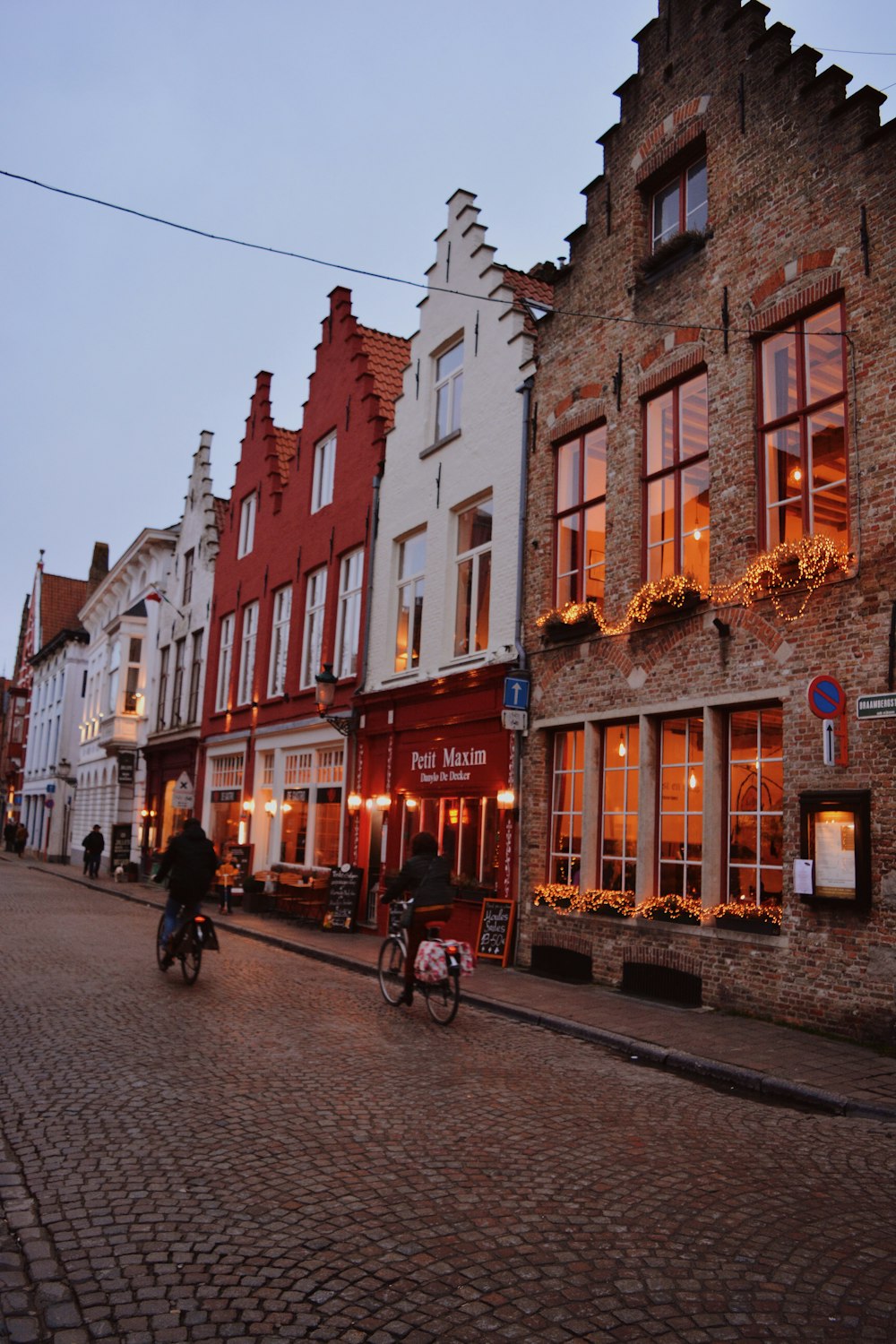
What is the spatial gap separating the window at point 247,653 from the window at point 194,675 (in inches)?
167

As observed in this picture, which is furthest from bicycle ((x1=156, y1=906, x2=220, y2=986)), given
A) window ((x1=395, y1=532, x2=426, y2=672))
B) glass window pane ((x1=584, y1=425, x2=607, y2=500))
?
window ((x1=395, y1=532, x2=426, y2=672))

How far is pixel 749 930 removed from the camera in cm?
1041

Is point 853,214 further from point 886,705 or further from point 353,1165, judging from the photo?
point 353,1165

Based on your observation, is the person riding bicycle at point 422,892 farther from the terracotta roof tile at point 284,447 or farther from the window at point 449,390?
the terracotta roof tile at point 284,447

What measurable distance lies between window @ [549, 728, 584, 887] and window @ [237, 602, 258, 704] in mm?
13516

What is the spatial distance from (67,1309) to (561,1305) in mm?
1723

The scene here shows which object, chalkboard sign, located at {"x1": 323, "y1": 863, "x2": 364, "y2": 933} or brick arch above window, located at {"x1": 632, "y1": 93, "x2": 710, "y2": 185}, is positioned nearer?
brick arch above window, located at {"x1": 632, "y1": 93, "x2": 710, "y2": 185}

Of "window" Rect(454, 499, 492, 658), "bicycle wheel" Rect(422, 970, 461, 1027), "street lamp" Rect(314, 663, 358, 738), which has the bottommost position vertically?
"bicycle wheel" Rect(422, 970, 461, 1027)

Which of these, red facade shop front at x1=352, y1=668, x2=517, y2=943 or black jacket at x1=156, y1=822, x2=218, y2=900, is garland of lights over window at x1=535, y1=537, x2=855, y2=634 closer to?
red facade shop front at x1=352, y1=668, x2=517, y2=943

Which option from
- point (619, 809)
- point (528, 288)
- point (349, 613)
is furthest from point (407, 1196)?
point (349, 613)

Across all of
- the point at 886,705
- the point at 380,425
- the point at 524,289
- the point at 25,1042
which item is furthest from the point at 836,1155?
the point at 380,425

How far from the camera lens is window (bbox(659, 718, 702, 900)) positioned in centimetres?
1155

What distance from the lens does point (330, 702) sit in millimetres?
19734

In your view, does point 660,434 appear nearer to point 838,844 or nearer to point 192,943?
point 838,844
